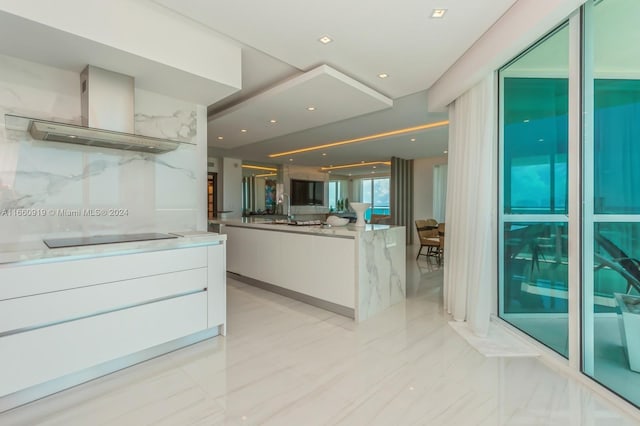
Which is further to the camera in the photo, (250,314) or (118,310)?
(250,314)

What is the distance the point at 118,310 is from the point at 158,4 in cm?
226

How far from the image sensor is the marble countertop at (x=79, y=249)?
1811 millimetres

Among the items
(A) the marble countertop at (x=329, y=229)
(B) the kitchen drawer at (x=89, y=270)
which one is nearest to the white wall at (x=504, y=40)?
(A) the marble countertop at (x=329, y=229)

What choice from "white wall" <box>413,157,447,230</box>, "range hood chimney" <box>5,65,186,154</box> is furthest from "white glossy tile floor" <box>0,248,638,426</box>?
"white wall" <box>413,157,447,230</box>

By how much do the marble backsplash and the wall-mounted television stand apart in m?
7.29

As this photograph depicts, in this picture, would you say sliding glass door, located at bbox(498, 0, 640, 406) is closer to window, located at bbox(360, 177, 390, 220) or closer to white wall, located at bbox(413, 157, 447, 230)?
white wall, located at bbox(413, 157, 447, 230)

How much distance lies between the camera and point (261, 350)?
2559mm

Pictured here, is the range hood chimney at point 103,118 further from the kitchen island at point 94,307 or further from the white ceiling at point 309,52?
the kitchen island at point 94,307

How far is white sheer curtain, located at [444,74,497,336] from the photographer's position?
2889 mm

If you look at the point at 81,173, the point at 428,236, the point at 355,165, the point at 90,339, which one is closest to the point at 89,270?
the point at 90,339

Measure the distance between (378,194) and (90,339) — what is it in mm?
11279

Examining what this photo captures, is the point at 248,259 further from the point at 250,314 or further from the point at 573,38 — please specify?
the point at 573,38

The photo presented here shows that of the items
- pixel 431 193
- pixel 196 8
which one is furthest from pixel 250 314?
pixel 431 193

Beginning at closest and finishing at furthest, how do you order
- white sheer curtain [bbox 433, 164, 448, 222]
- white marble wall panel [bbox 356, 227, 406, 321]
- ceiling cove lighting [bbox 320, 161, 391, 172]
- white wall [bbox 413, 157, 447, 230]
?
white marble wall panel [bbox 356, 227, 406, 321] → white sheer curtain [bbox 433, 164, 448, 222] → white wall [bbox 413, 157, 447, 230] → ceiling cove lighting [bbox 320, 161, 391, 172]
